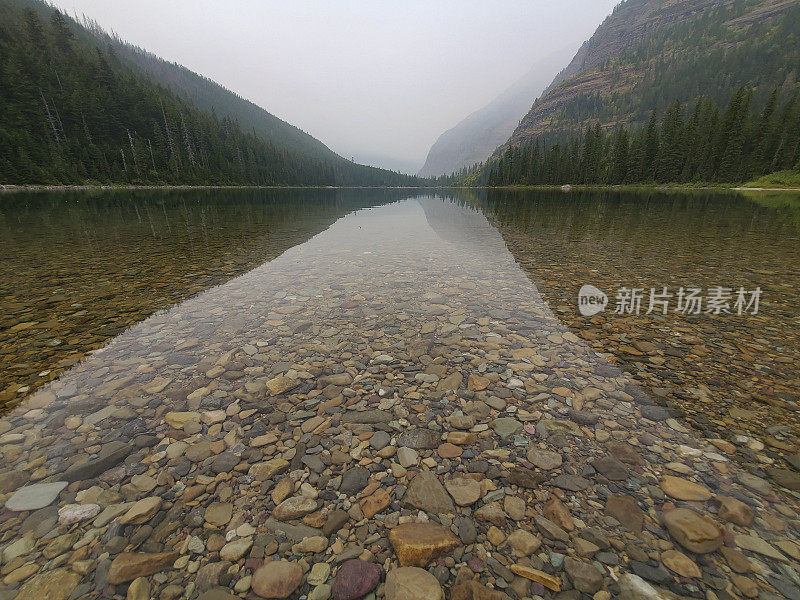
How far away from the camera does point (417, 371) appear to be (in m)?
6.32

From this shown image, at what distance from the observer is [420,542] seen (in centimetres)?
316

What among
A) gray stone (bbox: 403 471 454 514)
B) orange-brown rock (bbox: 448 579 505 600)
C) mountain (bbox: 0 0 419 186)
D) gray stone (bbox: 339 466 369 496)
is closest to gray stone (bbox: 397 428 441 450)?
gray stone (bbox: 403 471 454 514)

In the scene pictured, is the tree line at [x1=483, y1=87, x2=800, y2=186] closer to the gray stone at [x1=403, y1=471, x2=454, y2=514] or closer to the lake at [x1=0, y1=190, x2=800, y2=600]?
the lake at [x1=0, y1=190, x2=800, y2=600]

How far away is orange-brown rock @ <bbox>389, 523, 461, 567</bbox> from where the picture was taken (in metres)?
3.04

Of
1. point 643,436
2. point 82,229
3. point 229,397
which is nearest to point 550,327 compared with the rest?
point 643,436

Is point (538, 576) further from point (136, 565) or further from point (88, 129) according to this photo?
point (88, 129)

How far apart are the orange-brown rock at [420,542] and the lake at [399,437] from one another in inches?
0.9

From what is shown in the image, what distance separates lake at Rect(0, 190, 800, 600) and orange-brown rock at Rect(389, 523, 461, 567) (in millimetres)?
23

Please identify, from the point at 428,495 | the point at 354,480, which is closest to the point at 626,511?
the point at 428,495

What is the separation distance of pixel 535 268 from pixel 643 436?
401 inches

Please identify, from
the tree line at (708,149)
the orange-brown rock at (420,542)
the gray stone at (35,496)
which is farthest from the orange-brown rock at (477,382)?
the tree line at (708,149)

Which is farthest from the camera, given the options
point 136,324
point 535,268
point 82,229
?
point 82,229

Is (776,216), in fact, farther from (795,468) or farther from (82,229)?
(82,229)

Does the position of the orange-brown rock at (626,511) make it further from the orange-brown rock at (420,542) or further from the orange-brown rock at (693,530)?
the orange-brown rock at (420,542)
